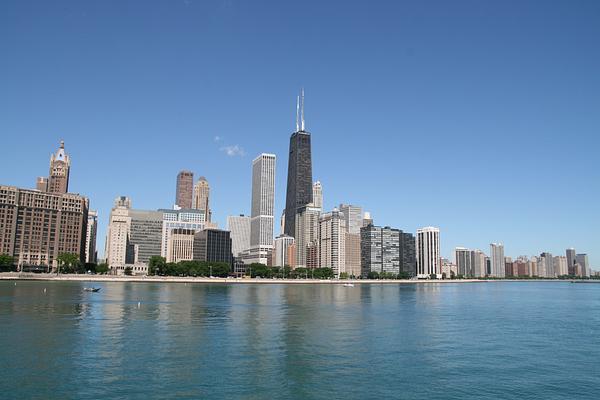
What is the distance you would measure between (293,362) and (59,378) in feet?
73.8

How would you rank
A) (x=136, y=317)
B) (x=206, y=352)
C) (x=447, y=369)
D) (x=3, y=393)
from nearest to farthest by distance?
(x=3, y=393) < (x=447, y=369) < (x=206, y=352) < (x=136, y=317)

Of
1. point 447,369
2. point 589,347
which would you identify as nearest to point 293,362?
point 447,369

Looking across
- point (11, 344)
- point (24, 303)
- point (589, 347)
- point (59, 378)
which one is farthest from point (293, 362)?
point (24, 303)

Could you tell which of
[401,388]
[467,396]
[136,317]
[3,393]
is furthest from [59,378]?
[136,317]

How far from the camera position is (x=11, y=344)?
60562mm

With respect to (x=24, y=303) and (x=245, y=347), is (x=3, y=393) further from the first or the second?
(x=24, y=303)

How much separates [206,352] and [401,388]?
23.9 meters

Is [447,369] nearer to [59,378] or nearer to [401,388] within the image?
[401,388]

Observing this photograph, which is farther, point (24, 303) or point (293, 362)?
point (24, 303)

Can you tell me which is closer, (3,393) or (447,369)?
(3,393)

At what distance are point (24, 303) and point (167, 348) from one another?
232 feet

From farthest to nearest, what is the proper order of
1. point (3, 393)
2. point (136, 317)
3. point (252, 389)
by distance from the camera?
1. point (136, 317)
2. point (252, 389)
3. point (3, 393)

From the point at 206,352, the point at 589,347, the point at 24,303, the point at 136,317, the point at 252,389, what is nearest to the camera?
the point at 252,389

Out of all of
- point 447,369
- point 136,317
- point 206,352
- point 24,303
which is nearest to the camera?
point 447,369
